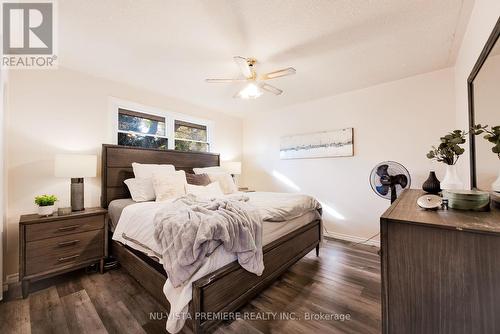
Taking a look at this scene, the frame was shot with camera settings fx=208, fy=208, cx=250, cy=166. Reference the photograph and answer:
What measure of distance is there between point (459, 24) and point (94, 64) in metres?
3.68

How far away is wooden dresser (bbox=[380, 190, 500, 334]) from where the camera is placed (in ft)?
2.30

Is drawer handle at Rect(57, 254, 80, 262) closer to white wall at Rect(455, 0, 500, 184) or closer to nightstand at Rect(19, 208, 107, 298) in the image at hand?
nightstand at Rect(19, 208, 107, 298)

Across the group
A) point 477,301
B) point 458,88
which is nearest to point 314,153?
point 458,88

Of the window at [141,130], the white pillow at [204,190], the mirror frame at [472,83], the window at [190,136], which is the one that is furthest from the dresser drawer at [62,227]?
the mirror frame at [472,83]

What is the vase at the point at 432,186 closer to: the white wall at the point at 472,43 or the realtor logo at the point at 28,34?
the white wall at the point at 472,43

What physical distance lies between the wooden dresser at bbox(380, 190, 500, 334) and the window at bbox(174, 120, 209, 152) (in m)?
3.44

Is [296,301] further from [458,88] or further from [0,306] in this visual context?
[458,88]

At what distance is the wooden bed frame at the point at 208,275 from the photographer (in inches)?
52.4

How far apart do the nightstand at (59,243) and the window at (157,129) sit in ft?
4.13

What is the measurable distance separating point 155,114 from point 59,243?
6.87 ft

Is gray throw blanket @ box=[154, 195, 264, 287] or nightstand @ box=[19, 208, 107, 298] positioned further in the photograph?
nightstand @ box=[19, 208, 107, 298]

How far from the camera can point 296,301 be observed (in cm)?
181

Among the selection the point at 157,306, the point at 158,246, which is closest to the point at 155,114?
the point at 158,246

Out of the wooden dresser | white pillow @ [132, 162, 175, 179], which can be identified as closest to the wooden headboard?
white pillow @ [132, 162, 175, 179]
